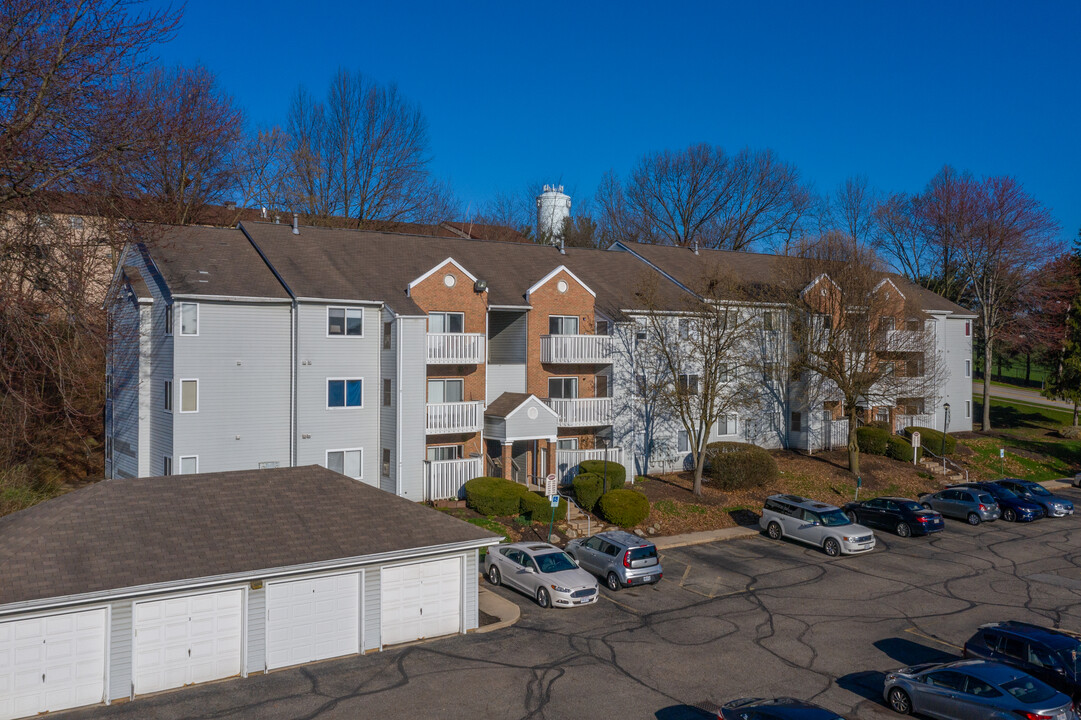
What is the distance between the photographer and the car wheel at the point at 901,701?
626 inches

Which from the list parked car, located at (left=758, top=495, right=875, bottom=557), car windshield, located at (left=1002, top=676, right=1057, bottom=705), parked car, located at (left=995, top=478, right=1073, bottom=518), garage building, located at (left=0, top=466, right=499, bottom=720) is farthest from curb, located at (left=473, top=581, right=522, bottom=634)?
parked car, located at (left=995, top=478, right=1073, bottom=518)

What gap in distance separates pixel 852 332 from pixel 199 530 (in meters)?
31.7

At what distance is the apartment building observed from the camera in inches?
1139

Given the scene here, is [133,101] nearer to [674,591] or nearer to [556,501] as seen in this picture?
[556,501]

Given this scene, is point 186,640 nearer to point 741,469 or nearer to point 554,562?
point 554,562

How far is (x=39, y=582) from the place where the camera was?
1555 centimetres

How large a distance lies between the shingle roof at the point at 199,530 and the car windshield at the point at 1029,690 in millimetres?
11785

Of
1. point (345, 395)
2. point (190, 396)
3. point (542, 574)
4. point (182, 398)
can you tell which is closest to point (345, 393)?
point (345, 395)

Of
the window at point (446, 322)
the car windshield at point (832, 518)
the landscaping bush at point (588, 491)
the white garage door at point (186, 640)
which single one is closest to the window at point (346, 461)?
the window at point (446, 322)

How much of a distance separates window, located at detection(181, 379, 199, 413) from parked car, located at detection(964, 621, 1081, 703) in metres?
24.6

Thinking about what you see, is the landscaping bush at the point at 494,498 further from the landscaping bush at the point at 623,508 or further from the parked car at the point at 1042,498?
the parked car at the point at 1042,498

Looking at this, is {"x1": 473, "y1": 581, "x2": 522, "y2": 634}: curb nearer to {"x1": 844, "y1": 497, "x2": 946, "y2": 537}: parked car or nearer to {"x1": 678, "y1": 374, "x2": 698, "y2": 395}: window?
{"x1": 844, "y1": 497, "x2": 946, "y2": 537}: parked car

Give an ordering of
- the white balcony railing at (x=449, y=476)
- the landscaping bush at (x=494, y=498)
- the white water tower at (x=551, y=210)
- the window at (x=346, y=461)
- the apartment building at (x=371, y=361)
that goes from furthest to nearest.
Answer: the white water tower at (x=551, y=210) < the white balcony railing at (x=449, y=476) < the window at (x=346, y=461) < the landscaping bush at (x=494, y=498) < the apartment building at (x=371, y=361)

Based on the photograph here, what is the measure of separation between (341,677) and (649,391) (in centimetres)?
2284
